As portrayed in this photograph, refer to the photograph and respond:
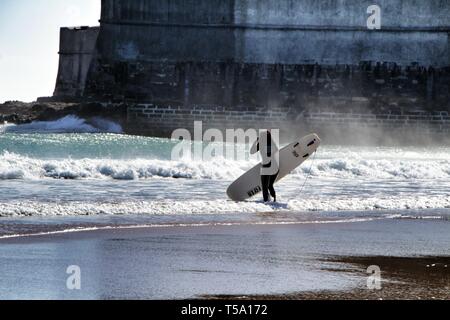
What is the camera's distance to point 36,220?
43.3 feet

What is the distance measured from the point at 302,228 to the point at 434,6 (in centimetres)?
3583

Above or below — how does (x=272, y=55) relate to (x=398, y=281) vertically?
above

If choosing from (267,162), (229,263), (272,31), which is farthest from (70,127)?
(229,263)

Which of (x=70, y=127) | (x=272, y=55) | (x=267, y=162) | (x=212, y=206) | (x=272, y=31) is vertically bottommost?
(x=70, y=127)

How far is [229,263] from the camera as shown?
407 inches

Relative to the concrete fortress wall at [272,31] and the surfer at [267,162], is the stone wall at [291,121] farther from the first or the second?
the surfer at [267,162]

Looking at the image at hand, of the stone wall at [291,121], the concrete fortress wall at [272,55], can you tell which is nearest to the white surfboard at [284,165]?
the stone wall at [291,121]

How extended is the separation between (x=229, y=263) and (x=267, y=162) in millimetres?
7180

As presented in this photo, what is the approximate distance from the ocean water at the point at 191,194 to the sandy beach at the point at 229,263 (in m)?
0.99

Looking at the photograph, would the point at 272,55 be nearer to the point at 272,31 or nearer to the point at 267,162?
the point at 272,31

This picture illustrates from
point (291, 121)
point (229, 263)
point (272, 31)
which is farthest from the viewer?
point (272, 31)

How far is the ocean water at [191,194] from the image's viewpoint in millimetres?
13969

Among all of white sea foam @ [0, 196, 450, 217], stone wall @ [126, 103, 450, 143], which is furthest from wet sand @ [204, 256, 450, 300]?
stone wall @ [126, 103, 450, 143]

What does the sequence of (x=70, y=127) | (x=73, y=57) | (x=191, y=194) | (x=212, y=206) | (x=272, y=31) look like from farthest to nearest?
(x=73, y=57), (x=272, y=31), (x=70, y=127), (x=191, y=194), (x=212, y=206)
